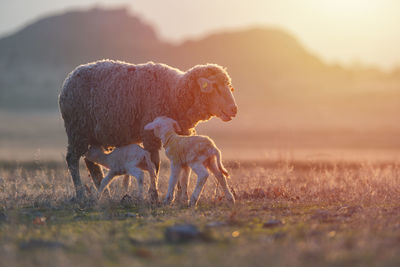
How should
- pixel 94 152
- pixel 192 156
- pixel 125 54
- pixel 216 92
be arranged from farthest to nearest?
1. pixel 125 54
2. pixel 94 152
3. pixel 216 92
4. pixel 192 156

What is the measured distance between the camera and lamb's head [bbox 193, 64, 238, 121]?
9.03 meters

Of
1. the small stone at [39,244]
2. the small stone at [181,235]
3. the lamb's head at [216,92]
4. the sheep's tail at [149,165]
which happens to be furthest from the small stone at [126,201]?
the small stone at [181,235]

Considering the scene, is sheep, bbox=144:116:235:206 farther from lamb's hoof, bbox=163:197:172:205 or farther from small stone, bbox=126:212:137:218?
small stone, bbox=126:212:137:218

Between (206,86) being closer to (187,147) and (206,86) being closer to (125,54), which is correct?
(187,147)

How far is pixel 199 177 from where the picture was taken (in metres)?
8.16

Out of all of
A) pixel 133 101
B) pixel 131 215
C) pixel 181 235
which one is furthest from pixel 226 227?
pixel 133 101

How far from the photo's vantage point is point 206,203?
869 cm

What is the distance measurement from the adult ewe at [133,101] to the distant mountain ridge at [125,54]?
5798 cm

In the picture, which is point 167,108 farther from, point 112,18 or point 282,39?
point 112,18

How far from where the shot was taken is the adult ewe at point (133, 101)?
30.2 feet

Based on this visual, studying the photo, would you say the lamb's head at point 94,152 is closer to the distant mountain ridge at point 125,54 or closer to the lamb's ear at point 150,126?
the lamb's ear at point 150,126

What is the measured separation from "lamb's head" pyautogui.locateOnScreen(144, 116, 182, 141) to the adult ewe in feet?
1.20

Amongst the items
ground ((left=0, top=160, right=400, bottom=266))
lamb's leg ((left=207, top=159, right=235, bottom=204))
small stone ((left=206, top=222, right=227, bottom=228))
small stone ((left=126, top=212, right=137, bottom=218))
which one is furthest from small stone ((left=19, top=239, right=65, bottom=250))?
lamb's leg ((left=207, top=159, right=235, bottom=204))

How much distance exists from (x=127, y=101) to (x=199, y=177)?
2.31 metres
